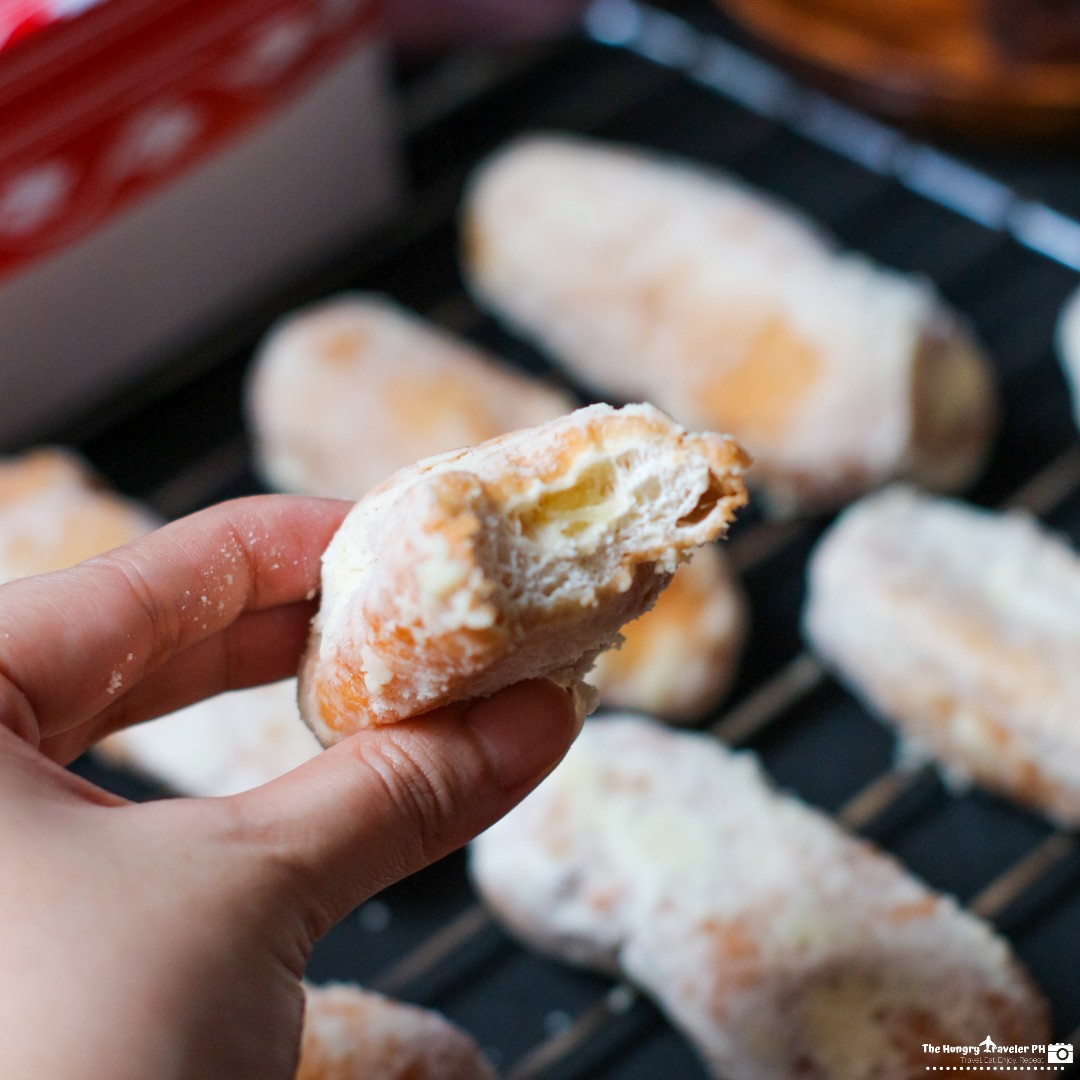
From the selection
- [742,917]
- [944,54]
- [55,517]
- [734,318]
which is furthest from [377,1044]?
[944,54]

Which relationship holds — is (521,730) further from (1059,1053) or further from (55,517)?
(55,517)

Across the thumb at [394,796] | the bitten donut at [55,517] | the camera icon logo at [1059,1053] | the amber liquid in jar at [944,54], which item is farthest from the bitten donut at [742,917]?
the amber liquid in jar at [944,54]

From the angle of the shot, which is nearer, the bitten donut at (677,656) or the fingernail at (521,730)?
the fingernail at (521,730)

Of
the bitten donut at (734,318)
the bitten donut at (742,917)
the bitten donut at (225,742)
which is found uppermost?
the bitten donut at (734,318)

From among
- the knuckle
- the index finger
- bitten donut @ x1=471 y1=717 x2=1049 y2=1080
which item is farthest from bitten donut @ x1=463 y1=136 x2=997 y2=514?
the knuckle

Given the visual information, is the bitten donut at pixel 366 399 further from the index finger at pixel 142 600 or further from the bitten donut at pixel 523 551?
the bitten donut at pixel 523 551

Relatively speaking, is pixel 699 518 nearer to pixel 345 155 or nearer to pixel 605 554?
pixel 605 554
